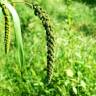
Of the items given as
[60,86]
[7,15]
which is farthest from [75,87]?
[7,15]

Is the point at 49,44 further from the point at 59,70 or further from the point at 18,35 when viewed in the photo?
the point at 59,70

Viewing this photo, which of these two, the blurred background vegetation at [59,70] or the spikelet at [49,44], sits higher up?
the spikelet at [49,44]

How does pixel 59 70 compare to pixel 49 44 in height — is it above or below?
below

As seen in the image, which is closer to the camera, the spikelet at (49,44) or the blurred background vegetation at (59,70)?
the spikelet at (49,44)

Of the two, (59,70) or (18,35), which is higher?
(18,35)

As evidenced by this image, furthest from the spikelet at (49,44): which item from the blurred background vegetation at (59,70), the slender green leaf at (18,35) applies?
the blurred background vegetation at (59,70)

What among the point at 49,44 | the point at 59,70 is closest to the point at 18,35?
the point at 49,44

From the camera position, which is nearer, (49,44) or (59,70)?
(49,44)

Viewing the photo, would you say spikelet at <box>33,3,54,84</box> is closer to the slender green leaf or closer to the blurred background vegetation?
the slender green leaf

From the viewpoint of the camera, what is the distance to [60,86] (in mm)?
2715

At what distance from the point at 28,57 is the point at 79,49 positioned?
0.61 meters

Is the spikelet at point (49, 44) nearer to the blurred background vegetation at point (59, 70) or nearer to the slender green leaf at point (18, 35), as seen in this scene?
the slender green leaf at point (18, 35)

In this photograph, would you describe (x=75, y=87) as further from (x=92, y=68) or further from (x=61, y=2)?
(x=61, y=2)

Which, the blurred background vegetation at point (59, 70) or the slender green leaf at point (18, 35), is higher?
the slender green leaf at point (18, 35)
